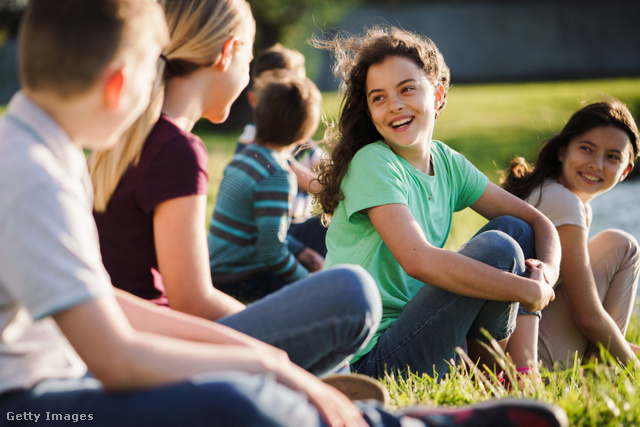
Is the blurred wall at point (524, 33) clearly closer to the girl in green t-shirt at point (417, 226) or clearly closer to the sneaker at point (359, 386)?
the girl in green t-shirt at point (417, 226)

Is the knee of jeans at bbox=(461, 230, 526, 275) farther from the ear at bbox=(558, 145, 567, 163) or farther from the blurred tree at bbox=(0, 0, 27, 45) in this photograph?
the blurred tree at bbox=(0, 0, 27, 45)

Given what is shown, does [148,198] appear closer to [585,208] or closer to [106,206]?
[106,206]

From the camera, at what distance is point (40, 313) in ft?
3.83

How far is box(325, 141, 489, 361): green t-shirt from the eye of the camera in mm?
2365

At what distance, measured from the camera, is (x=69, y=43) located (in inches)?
50.4

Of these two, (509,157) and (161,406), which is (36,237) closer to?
(161,406)

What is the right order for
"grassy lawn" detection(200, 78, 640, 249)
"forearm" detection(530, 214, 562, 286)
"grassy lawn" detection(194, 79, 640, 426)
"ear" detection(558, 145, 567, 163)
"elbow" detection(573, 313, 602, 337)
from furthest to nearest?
"grassy lawn" detection(200, 78, 640, 249)
"ear" detection(558, 145, 567, 163)
"elbow" detection(573, 313, 602, 337)
"forearm" detection(530, 214, 562, 286)
"grassy lawn" detection(194, 79, 640, 426)

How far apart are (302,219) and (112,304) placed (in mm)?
3230

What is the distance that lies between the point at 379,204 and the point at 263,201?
1.26 metres

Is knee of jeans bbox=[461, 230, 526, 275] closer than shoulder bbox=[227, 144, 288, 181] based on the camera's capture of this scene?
Yes

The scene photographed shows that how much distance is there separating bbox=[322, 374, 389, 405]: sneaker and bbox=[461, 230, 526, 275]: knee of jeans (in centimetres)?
66

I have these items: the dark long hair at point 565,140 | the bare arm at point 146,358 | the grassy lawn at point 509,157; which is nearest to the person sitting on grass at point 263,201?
the grassy lawn at point 509,157

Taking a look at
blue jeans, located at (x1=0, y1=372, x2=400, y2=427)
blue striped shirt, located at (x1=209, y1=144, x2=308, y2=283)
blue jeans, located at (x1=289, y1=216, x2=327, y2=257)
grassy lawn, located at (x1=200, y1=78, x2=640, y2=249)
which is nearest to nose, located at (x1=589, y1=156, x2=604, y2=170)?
blue striped shirt, located at (x1=209, y1=144, x2=308, y2=283)

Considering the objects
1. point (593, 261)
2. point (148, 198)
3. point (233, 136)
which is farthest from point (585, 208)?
point (233, 136)
